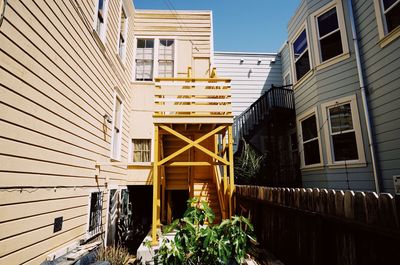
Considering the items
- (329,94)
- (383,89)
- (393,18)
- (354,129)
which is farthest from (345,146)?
(393,18)

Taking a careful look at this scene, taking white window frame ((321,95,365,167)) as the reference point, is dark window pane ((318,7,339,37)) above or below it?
above

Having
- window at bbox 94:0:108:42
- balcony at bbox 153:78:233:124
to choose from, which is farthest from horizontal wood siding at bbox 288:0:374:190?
window at bbox 94:0:108:42

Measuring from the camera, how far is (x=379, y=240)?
2146mm

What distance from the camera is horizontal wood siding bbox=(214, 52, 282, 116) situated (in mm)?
13234

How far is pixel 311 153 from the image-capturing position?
8242mm

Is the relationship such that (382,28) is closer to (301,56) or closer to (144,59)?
(301,56)

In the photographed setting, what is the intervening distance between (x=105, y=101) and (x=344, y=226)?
5.83m

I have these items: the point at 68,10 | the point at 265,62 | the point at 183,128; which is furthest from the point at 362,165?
the point at 265,62

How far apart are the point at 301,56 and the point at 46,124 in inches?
341

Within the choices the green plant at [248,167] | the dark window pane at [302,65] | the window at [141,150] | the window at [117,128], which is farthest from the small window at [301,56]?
the window at [117,128]

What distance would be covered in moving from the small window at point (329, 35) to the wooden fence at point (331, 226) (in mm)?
5625

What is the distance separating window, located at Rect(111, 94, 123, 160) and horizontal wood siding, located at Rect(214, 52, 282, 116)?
6.98m

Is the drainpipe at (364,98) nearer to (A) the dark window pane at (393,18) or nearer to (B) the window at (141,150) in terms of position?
(A) the dark window pane at (393,18)

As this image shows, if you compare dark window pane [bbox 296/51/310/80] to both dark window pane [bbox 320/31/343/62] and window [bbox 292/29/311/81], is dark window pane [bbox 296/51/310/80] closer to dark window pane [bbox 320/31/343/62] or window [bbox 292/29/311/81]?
window [bbox 292/29/311/81]
